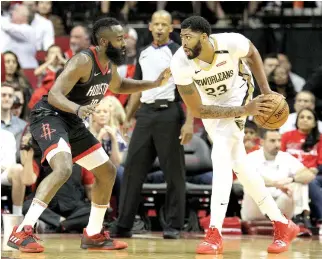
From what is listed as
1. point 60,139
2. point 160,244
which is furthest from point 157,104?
point 60,139

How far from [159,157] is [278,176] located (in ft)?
5.35

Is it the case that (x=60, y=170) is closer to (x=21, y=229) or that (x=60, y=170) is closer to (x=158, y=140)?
(x=21, y=229)

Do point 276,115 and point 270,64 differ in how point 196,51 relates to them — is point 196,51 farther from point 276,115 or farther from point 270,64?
point 270,64

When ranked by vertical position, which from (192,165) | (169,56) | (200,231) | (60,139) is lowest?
(200,231)

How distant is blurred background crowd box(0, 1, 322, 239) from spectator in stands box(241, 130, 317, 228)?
0.01 metres

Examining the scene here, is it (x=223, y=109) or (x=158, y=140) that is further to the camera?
(x=158, y=140)

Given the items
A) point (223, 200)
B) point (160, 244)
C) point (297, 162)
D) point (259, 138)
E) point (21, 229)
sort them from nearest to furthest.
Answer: point (21, 229) → point (223, 200) → point (160, 244) → point (297, 162) → point (259, 138)

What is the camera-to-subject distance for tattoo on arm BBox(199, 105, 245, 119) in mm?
7070

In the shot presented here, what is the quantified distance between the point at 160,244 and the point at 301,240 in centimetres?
170

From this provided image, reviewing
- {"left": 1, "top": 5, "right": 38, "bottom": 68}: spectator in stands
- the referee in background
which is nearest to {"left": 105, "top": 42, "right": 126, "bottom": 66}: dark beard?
the referee in background

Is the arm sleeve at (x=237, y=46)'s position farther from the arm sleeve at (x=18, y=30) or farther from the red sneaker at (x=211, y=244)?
the arm sleeve at (x=18, y=30)

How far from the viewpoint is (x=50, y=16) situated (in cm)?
1408

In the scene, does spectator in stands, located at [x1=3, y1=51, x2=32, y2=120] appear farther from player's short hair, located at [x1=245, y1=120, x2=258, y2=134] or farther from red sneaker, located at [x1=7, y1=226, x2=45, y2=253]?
red sneaker, located at [x1=7, y1=226, x2=45, y2=253]

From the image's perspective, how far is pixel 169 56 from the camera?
361 inches
